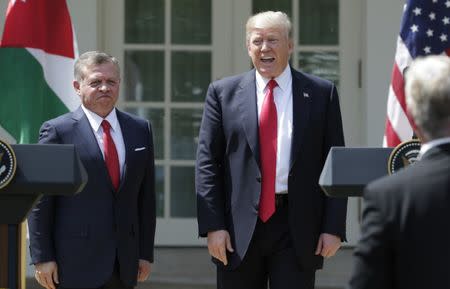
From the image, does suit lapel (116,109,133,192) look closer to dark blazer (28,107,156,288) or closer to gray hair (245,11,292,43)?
dark blazer (28,107,156,288)

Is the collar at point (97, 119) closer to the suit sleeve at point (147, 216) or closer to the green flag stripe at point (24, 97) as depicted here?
the suit sleeve at point (147, 216)

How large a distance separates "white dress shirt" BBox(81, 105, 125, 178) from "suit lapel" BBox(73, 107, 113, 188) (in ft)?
0.07

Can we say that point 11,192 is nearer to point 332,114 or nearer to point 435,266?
point 332,114

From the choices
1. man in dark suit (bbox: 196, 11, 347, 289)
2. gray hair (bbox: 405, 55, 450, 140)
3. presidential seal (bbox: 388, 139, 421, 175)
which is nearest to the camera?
gray hair (bbox: 405, 55, 450, 140)

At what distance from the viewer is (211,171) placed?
458cm

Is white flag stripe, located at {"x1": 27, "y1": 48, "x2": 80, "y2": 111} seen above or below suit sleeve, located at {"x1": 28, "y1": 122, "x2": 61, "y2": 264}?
above

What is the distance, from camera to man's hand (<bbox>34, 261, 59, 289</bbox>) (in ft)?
14.4

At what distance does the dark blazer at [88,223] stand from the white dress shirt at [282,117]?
598 mm

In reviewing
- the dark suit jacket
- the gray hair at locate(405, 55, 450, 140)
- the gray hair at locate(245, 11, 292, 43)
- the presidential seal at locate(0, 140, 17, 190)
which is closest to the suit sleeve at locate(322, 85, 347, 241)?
the dark suit jacket

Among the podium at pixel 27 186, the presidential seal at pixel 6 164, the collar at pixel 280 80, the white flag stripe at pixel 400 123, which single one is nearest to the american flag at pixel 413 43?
the white flag stripe at pixel 400 123

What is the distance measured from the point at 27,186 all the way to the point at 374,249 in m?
1.62

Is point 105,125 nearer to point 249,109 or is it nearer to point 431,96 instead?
point 249,109

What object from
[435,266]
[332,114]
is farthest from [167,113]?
[435,266]

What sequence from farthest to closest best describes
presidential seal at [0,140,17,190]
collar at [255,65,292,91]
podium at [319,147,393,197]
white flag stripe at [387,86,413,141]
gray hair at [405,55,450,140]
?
white flag stripe at [387,86,413,141] → collar at [255,65,292,91] → presidential seal at [0,140,17,190] → podium at [319,147,393,197] → gray hair at [405,55,450,140]
